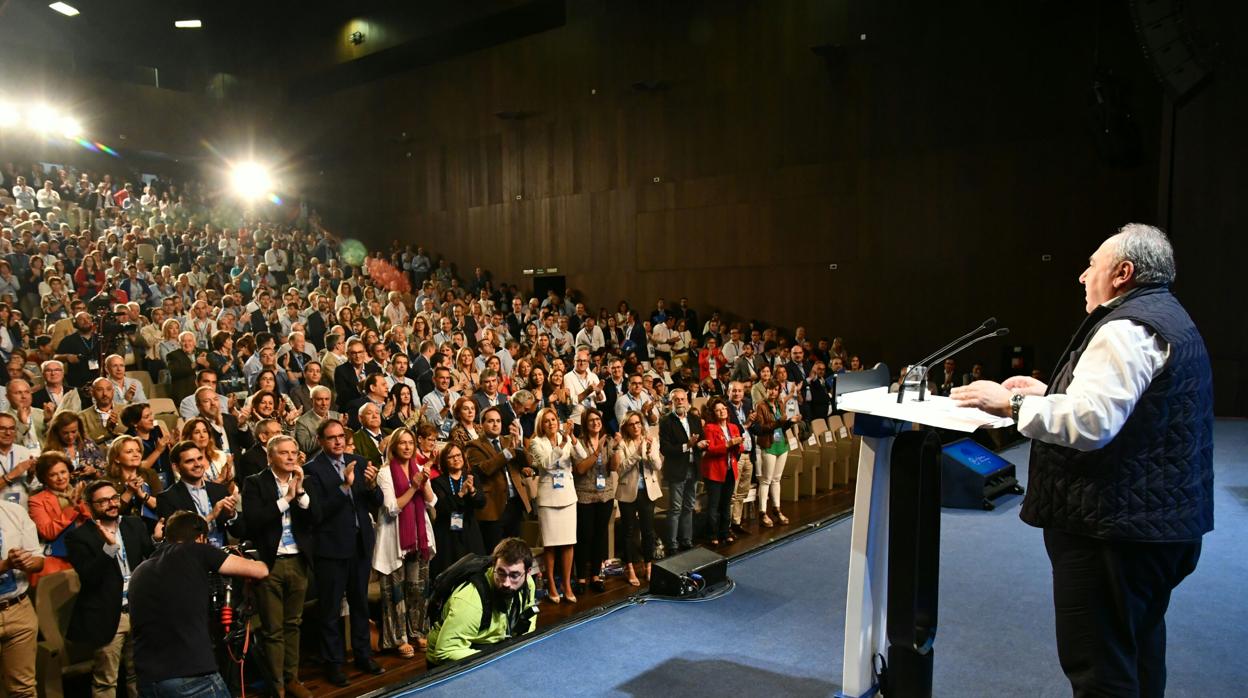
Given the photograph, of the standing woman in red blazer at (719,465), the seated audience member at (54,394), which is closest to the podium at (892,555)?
the standing woman in red blazer at (719,465)

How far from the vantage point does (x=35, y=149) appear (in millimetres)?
15203

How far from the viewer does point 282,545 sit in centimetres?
414

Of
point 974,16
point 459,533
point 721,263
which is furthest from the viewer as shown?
point 721,263

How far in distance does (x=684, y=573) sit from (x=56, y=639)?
2.95m

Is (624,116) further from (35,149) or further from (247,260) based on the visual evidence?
(35,149)

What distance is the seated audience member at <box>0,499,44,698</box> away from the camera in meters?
3.45

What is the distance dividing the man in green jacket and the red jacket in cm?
301

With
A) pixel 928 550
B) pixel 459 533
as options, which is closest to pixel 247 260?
pixel 459 533

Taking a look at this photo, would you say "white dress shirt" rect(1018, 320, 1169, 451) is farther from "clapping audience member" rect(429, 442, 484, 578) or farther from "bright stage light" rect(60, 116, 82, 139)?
"bright stage light" rect(60, 116, 82, 139)

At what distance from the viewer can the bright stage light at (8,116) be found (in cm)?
1469

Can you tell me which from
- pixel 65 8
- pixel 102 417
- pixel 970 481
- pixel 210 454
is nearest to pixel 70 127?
pixel 65 8

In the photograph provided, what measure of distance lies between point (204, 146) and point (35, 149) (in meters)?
3.41

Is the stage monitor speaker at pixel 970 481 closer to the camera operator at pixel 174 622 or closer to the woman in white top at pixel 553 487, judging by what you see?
the woman in white top at pixel 553 487

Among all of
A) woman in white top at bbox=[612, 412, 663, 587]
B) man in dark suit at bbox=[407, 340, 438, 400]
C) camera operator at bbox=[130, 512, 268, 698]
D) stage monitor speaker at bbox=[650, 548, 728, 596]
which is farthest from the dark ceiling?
camera operator at bbox=[130, 512, 268, 698]
